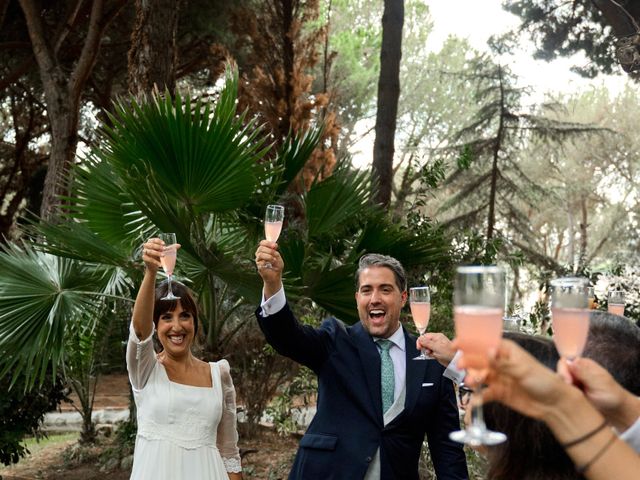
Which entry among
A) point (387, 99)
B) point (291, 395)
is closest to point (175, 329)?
point (291, 395)

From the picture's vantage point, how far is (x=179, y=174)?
16.6 feet

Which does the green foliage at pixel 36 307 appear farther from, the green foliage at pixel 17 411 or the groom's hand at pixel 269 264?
the green foliage at pixel 17 411

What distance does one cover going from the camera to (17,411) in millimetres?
8070

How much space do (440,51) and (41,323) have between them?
23.6m

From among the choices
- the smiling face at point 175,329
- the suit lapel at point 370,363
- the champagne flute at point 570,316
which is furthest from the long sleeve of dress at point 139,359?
the champagne flute at point 570,316

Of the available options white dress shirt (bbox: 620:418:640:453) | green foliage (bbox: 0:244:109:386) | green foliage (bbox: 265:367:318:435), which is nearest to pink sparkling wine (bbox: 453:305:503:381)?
white dress shirt (bbox: 620:418:640:453)

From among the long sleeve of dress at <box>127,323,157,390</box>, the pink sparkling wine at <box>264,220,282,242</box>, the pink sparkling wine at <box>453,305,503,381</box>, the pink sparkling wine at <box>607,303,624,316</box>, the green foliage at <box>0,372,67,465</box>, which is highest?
the pink sparkling wine at <box>264,220,282,242</box>

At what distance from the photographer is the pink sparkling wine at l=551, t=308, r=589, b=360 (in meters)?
1.56

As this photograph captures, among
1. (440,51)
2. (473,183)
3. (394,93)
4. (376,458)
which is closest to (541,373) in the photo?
(376,458)

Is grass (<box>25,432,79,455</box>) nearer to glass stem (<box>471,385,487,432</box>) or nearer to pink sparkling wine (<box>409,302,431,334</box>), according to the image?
pink sparkling wine (<box>409,302,431,334</box>)

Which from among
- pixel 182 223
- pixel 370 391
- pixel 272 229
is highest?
pixel 182 223

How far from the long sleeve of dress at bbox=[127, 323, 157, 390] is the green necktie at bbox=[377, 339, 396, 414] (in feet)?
3.30

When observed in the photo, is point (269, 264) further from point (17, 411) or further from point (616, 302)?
point (17, 411)

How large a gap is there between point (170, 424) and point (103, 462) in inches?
225
